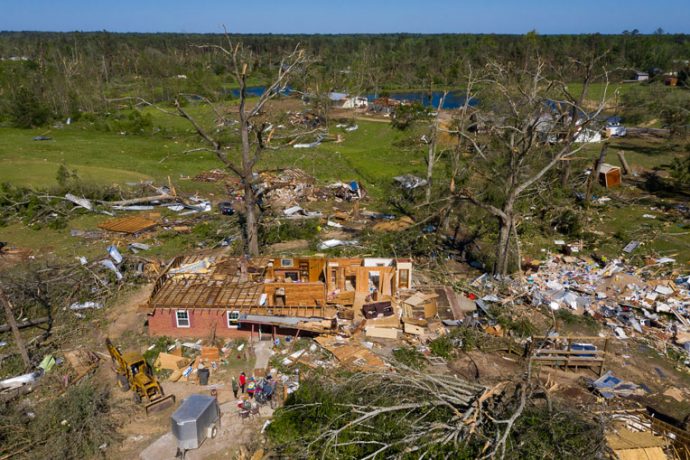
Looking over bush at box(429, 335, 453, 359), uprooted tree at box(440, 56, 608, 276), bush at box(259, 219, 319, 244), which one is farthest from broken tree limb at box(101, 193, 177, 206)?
bush at box(429, 335, 453, 359)

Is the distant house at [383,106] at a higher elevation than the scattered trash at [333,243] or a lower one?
higher

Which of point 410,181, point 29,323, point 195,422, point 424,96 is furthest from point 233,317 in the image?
point 424,96

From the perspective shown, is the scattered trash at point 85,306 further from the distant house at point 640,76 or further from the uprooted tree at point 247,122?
the distant house at point 640,76

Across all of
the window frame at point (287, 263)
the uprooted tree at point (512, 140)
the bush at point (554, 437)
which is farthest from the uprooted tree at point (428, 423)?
the uprooted tree at point (512, 140)

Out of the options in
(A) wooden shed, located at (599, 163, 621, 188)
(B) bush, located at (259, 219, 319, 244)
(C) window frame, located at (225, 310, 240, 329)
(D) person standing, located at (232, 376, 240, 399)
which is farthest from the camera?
(A) wooden shed, located at (599, 163, 621, 188)

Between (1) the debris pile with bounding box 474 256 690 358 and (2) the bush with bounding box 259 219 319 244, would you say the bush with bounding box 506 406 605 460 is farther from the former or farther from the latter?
(2) the bush with bounding box 259 219 319 244

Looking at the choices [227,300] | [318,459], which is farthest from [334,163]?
[318,459]

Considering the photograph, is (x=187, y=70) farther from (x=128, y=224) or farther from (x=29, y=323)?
(x=29, y=323)
